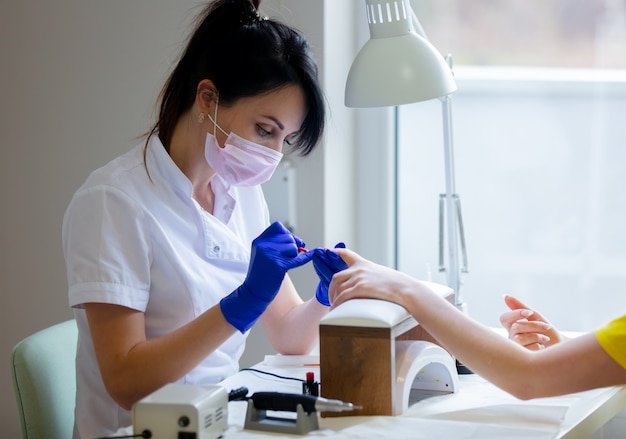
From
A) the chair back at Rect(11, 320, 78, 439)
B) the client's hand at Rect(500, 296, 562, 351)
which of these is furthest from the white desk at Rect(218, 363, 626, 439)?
the chair back at Rect(11, 320, 78, 439)

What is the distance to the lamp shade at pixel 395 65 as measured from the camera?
1.59m

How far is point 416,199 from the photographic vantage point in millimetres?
2527

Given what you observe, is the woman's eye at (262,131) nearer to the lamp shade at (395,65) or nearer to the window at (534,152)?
the lamp shade at (395,65)

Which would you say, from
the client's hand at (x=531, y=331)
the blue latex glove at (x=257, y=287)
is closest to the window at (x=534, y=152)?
the client's hand at (x=531, y=331)

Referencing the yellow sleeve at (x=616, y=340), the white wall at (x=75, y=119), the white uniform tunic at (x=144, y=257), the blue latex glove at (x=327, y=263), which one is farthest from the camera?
the white wall at (x=75, y=119)

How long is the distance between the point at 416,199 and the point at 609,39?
682 mm

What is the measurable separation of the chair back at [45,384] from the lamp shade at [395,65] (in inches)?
29.6

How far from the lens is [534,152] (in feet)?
7.92

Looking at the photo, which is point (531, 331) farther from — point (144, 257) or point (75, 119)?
point (75, 119)

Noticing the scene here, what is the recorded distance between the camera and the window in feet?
7.71

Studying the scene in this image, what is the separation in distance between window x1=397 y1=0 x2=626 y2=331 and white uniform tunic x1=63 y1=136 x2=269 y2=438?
0.96 m

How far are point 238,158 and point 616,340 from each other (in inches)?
29.5

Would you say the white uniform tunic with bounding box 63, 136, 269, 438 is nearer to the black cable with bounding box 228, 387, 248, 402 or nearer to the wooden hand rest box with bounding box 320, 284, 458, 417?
the black cable with bounding box 228, 387, 248, 402

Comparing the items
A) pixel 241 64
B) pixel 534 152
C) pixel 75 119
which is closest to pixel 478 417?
pixel 241 64
